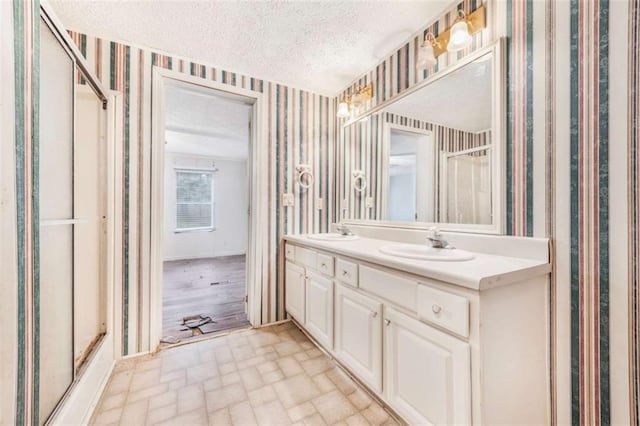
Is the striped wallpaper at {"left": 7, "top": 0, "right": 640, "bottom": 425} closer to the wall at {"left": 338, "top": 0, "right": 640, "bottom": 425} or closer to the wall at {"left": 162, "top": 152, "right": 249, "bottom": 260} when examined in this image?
the wall at {"left": 338, "top": 0, "right": 640, "bottom": 425}

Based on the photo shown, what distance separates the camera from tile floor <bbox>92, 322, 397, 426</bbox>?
1.36 m

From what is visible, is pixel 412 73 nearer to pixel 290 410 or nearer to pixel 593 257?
pixel 593 257

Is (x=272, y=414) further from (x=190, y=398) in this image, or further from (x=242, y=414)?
(x=190, y=398)

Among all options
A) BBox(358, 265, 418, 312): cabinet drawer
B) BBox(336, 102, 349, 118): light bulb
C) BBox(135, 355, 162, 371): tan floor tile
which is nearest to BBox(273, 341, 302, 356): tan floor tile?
BBox(135, 355, 162, 371): tan floor tile

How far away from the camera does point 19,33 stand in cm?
81

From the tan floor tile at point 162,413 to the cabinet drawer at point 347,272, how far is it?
1.13 m

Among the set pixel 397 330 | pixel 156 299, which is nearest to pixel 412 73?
pixel 397 330

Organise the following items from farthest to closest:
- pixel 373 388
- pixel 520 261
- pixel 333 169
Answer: pixel 333 169 < pixel 373 388 < pixel 520 261

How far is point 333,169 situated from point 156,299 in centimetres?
190

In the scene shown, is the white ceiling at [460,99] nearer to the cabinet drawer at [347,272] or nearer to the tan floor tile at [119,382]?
the cabinet drawer at [347,272]

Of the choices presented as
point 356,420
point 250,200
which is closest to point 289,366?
point 356,420

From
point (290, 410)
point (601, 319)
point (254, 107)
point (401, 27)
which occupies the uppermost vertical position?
point (401, 27)

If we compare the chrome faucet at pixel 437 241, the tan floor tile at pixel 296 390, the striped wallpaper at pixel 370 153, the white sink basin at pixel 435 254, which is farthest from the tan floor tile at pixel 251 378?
the striped wallpaper at pixel 370 153

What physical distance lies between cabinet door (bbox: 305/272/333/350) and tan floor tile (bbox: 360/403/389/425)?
0.39 meters
